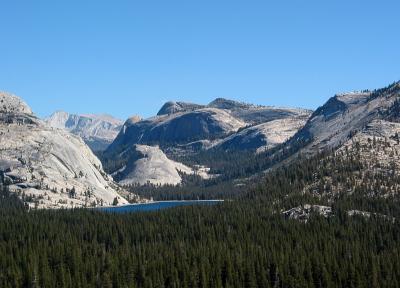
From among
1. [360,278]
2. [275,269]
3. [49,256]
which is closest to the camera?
[360,278]

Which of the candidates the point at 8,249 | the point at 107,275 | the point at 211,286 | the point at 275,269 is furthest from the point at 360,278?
the point at 8,249

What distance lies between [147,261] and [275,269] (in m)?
37.9

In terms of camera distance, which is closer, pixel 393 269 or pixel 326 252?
pixel 393 269

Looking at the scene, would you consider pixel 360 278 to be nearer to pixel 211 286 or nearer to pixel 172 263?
pixel 211 286

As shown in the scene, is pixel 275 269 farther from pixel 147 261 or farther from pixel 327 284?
pixel 147 261

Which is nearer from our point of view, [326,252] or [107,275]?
[107,275]

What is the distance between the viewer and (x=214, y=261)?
17850 centimetres

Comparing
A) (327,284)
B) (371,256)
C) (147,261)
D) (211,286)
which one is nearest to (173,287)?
(211,286)

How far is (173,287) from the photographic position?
530 ft

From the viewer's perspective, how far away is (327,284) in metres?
161

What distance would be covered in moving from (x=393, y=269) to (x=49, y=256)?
10040 centimetres

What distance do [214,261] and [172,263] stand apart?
12431 millimetres

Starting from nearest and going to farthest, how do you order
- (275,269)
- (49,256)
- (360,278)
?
(360,278)
(275,269)
(49,256)

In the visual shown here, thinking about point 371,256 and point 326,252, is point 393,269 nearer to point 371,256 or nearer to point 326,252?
point 371,256
